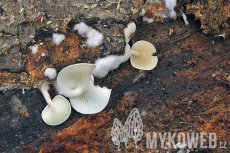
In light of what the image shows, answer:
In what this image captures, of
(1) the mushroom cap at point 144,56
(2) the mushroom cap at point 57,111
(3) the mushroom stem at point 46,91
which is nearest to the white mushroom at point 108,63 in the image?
(1) the mushroom cap at point 144,56

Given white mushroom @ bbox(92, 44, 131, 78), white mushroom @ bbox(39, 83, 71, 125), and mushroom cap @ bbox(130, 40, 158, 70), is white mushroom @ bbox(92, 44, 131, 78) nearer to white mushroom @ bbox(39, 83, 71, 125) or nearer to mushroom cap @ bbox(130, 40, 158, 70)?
mushroom cap @ bbox(130, 40, 158, 70)

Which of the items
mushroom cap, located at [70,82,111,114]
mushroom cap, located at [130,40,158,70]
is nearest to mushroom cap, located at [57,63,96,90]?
mushroom cap, located at [70,82,111,114]

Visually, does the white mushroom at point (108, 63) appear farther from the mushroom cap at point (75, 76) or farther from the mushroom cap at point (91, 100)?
the mushroom cap at point (75, 76)

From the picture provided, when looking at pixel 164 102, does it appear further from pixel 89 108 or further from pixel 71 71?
pixel 71 71

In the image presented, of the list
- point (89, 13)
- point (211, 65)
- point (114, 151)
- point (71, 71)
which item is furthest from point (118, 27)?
point (114, 151)

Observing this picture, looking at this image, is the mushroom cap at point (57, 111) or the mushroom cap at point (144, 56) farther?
the mushroom cap at point (144, 56)

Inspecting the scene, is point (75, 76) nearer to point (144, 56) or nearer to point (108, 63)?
point (108, 63)

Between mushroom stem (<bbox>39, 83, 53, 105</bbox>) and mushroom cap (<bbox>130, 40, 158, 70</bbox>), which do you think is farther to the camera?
mushroom cap (<bbox>130, 40, 158, 70</bbox>)

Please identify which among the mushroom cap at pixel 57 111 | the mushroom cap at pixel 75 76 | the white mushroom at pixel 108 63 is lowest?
the mushroom cap at pixel 57 111
